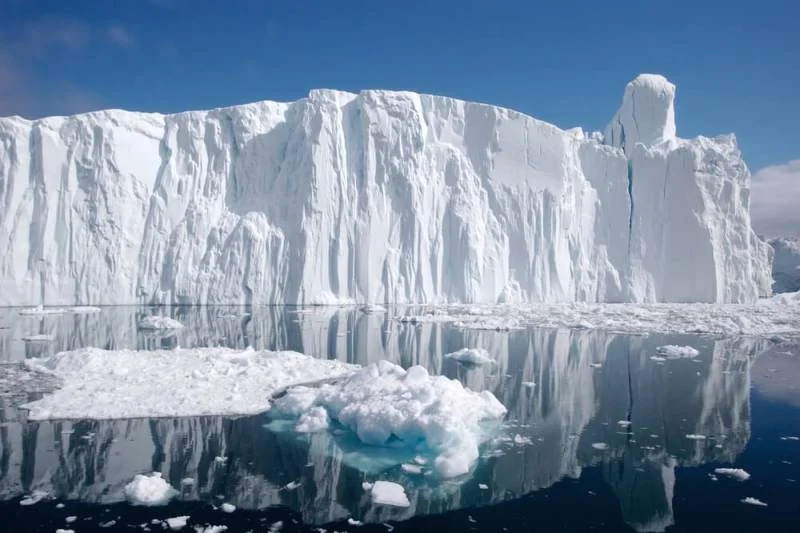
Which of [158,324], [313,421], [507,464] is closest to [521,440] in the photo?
[507,464]

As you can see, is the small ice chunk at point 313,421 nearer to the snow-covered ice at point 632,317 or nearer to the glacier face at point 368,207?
the snow-covered ice at point 632,317

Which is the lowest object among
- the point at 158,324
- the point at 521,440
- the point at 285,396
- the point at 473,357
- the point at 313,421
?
the point at 521,440

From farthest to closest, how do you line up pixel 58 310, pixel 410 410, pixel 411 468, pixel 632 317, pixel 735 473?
pixel 58 310, pixel 632 317, pixel 410 410, pixel 411 468, pixel 735 473

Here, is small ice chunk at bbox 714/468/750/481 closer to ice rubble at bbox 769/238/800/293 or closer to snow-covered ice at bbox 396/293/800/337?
snow-covered ice at bbox 396/293/800/337

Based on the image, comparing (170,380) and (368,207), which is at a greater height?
(368,207)

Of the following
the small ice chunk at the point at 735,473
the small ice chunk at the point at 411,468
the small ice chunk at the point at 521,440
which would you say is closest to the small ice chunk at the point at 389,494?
the small ice chunk at the point at 411,468

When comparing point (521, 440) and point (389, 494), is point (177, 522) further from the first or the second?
point (521, 440)

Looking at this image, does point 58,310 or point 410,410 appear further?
point 58,310

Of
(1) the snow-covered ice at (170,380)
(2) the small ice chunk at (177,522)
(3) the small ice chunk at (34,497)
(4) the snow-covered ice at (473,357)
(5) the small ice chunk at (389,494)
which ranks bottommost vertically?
(2) the small ice chunk at (177,522)
